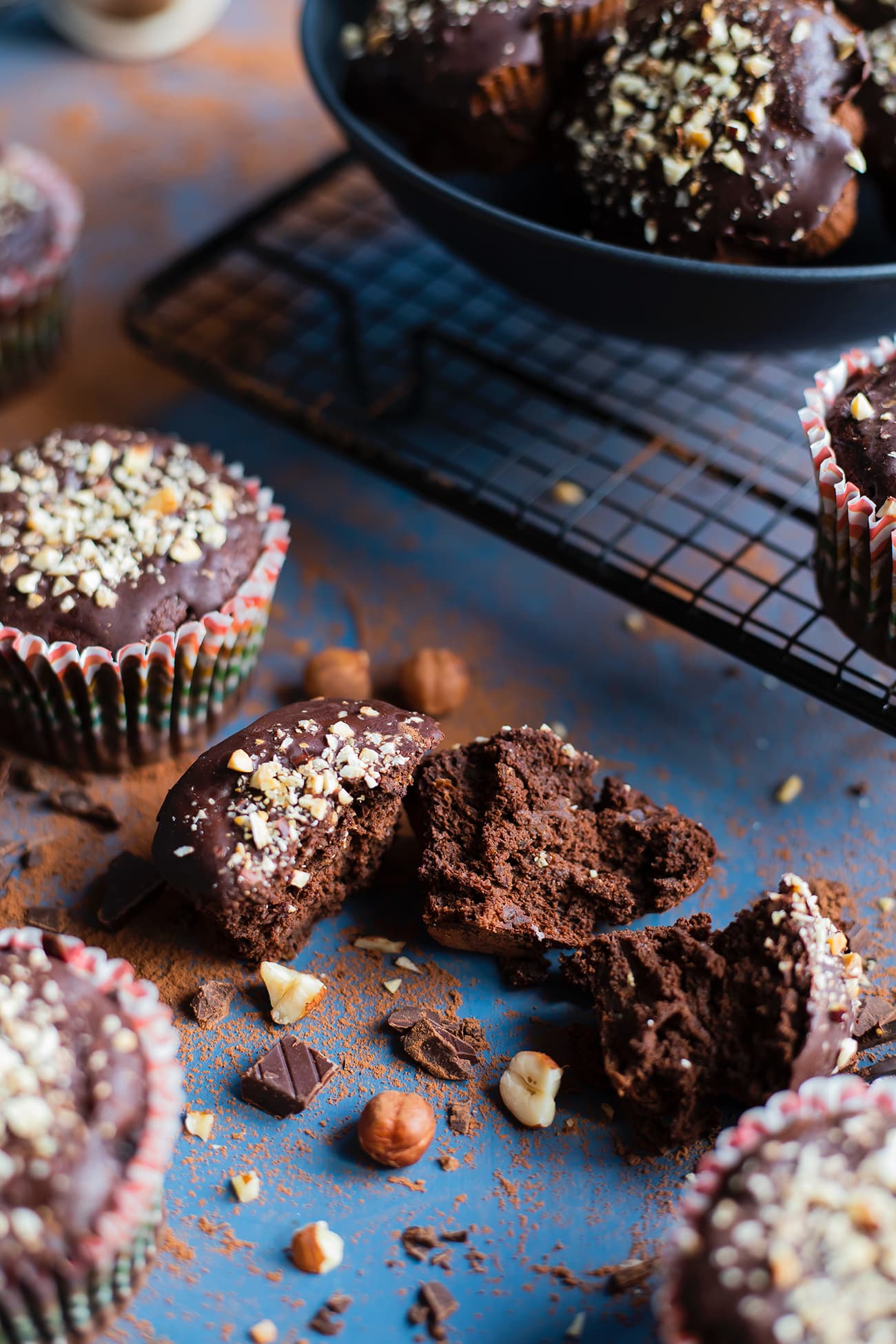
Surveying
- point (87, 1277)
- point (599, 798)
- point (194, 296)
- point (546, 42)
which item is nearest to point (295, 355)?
point (194, 296)

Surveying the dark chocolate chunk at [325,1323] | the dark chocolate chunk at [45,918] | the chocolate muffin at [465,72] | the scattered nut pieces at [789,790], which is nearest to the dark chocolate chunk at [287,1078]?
the dark chocolate chunk at [325,1323]

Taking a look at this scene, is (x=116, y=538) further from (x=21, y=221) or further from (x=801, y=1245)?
(x=801, y=1245)

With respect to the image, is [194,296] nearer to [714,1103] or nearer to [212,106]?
[212,106]

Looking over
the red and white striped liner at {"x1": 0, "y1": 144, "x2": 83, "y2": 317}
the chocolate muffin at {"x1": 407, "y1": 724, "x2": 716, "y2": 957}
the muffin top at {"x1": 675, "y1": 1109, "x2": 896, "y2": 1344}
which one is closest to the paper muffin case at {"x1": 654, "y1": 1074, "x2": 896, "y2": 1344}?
the muffin top at {"x1": 675, "y1": 1109, "x2": 896, "y2": 1344}

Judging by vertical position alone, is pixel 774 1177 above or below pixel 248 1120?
above

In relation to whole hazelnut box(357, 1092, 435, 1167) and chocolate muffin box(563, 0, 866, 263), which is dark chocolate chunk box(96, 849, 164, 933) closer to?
whole hazelnut box(357, 1092, 435, 1167)
